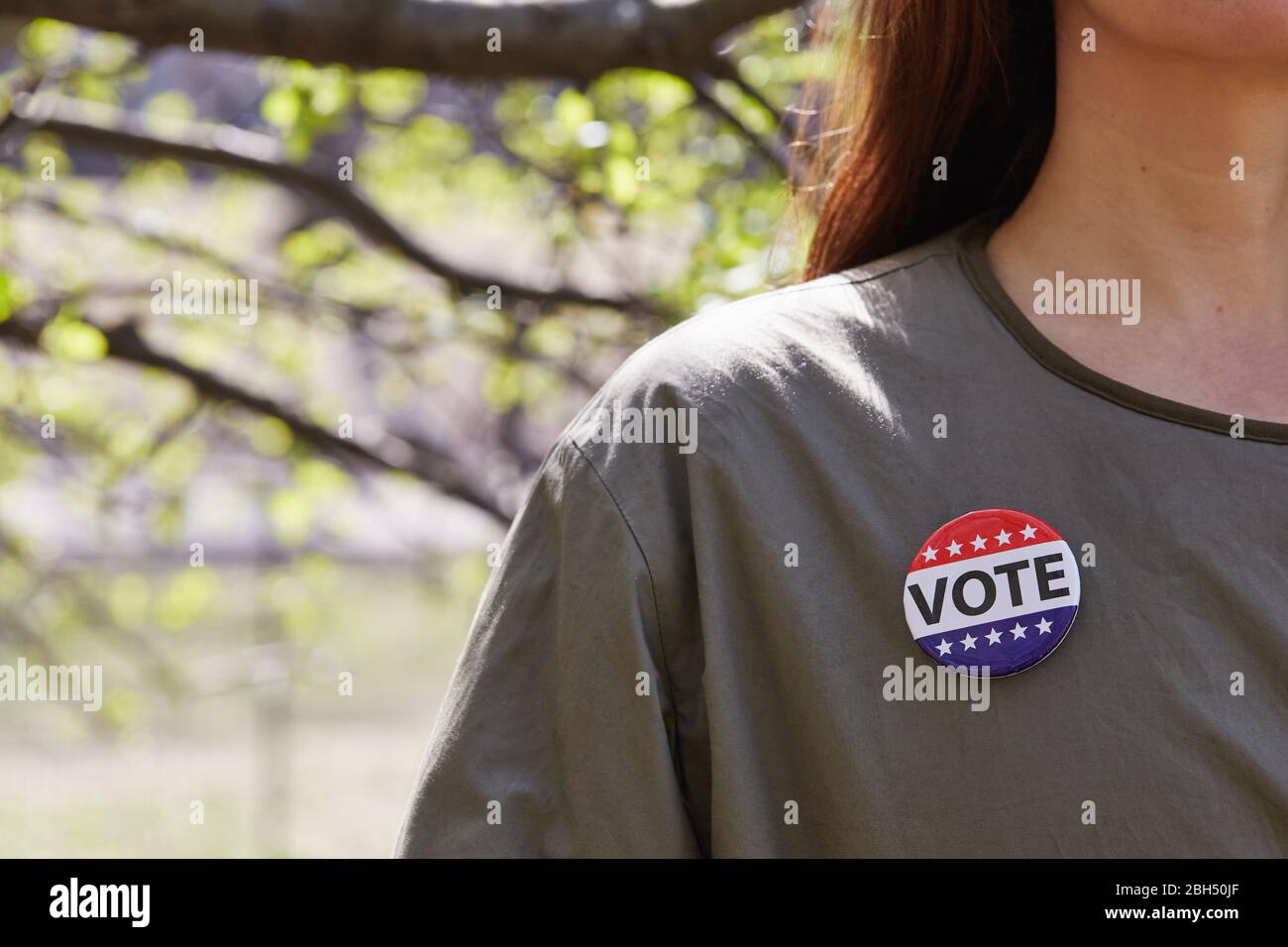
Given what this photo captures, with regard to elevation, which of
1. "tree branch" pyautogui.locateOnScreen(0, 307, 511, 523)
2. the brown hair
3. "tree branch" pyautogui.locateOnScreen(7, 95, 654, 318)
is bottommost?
the brown hair

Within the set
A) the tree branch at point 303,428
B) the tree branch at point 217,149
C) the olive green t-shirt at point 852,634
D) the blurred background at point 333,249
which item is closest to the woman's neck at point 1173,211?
the olive green t-shirt at point 852,634

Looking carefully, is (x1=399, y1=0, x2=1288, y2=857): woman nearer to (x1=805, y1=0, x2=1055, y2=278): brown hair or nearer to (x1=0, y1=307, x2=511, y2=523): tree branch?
(x1=805, y1=0, x2=1055, y2=278): brown hair

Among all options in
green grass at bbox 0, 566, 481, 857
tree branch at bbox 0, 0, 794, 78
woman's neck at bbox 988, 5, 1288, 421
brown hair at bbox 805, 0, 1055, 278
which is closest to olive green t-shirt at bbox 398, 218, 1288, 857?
woman's neck at bbox 988, 5, 1288, 421

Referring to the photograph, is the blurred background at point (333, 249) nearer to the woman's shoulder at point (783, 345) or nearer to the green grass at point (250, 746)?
the woman's shoulder at point (783, 345)

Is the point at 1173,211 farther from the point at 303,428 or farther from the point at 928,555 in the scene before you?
the point at 303,428

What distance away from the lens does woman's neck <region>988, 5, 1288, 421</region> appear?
117 centimetres

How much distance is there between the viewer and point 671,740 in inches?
40.6

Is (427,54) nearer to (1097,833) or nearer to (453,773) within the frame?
(453,773)

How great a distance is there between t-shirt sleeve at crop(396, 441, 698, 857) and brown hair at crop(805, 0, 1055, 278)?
0.45m

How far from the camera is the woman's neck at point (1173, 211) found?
1.17 m

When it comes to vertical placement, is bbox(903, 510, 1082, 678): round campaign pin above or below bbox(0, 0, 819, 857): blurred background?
below

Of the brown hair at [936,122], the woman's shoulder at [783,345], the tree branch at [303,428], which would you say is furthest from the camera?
the tree branch at [303,428]

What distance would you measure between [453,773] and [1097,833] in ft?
1.46
